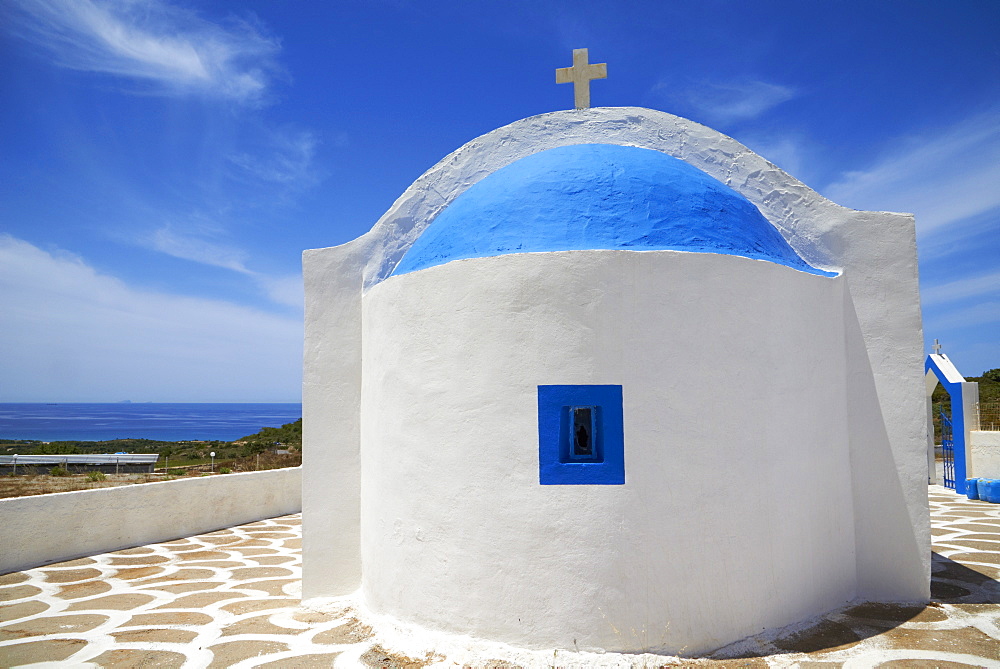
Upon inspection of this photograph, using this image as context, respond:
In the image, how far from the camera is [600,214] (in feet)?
20.8

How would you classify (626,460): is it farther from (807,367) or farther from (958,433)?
(958,433)

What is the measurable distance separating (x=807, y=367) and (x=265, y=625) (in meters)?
6.40

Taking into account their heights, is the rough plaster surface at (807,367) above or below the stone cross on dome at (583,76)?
below

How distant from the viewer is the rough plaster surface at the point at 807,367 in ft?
24.1

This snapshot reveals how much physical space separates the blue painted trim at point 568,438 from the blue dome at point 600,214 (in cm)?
136

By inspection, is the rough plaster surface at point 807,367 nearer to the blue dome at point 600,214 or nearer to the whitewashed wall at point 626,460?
the blue dome at point 600,214

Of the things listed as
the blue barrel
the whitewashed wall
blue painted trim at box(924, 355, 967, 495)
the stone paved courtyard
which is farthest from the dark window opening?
blue painted trim at box(924, 355, 967, 495)

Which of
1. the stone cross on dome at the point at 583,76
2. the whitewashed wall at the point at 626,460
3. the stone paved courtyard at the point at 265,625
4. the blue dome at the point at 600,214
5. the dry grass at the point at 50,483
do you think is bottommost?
the stone paved courtyard at the point at 265,625

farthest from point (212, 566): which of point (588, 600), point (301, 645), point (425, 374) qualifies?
point (588, 600)

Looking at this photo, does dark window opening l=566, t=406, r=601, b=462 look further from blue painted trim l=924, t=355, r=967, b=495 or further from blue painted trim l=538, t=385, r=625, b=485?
blue painted trim l=924, t=355, r=967, b=495

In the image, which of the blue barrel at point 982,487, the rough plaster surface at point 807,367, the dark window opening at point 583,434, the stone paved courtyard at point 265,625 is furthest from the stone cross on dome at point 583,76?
the blue barrel at point 982,487

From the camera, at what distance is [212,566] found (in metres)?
9.98

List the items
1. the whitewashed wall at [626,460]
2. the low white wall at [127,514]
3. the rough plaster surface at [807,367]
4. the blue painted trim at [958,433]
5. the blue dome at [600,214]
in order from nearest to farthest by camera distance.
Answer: the whitewashed wall at [626,460] → the blue dome at [600,214] → the rough plaster surface at [807,367] → the low white wall at [127,514] → the blue painted trim at [958,433]

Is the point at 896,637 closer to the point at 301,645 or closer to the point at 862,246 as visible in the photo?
the point at 862,246
